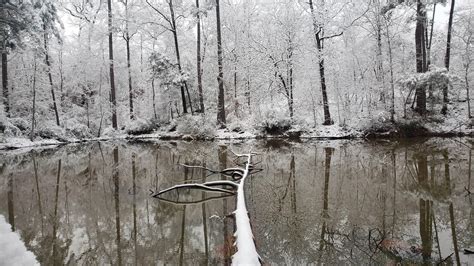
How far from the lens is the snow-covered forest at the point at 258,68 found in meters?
17.4

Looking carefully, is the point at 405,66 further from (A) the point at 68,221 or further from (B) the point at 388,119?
(A) the point at 68,221

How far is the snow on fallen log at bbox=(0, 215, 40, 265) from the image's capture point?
13.5 feet

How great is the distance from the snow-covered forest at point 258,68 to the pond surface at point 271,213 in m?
7.85

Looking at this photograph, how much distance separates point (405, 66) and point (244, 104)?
1171 centimetres

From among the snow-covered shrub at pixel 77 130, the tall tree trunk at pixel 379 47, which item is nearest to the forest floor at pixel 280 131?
the snow-covered shrub at pixel 77 130

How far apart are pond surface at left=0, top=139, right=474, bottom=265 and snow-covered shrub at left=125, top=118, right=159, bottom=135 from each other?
41.3 ft

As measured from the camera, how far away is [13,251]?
4.43 m

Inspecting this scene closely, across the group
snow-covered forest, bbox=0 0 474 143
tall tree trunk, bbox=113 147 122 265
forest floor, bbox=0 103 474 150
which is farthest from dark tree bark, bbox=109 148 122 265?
forest floor, bbox=0 103 474 150

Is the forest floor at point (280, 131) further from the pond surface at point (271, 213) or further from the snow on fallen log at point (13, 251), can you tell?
the snow on fallen log at point (13, 251)

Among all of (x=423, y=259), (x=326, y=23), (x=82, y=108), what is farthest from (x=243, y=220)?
(x=82, y=108)

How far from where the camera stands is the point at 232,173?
8.75 metres

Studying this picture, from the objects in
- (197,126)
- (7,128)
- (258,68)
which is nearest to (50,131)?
(7,128)

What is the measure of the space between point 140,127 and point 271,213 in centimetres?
1932

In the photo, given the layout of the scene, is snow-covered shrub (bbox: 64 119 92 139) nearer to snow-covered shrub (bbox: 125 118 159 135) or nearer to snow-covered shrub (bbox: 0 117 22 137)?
snow-covered shrub (bbox: 125 118 159 135)
